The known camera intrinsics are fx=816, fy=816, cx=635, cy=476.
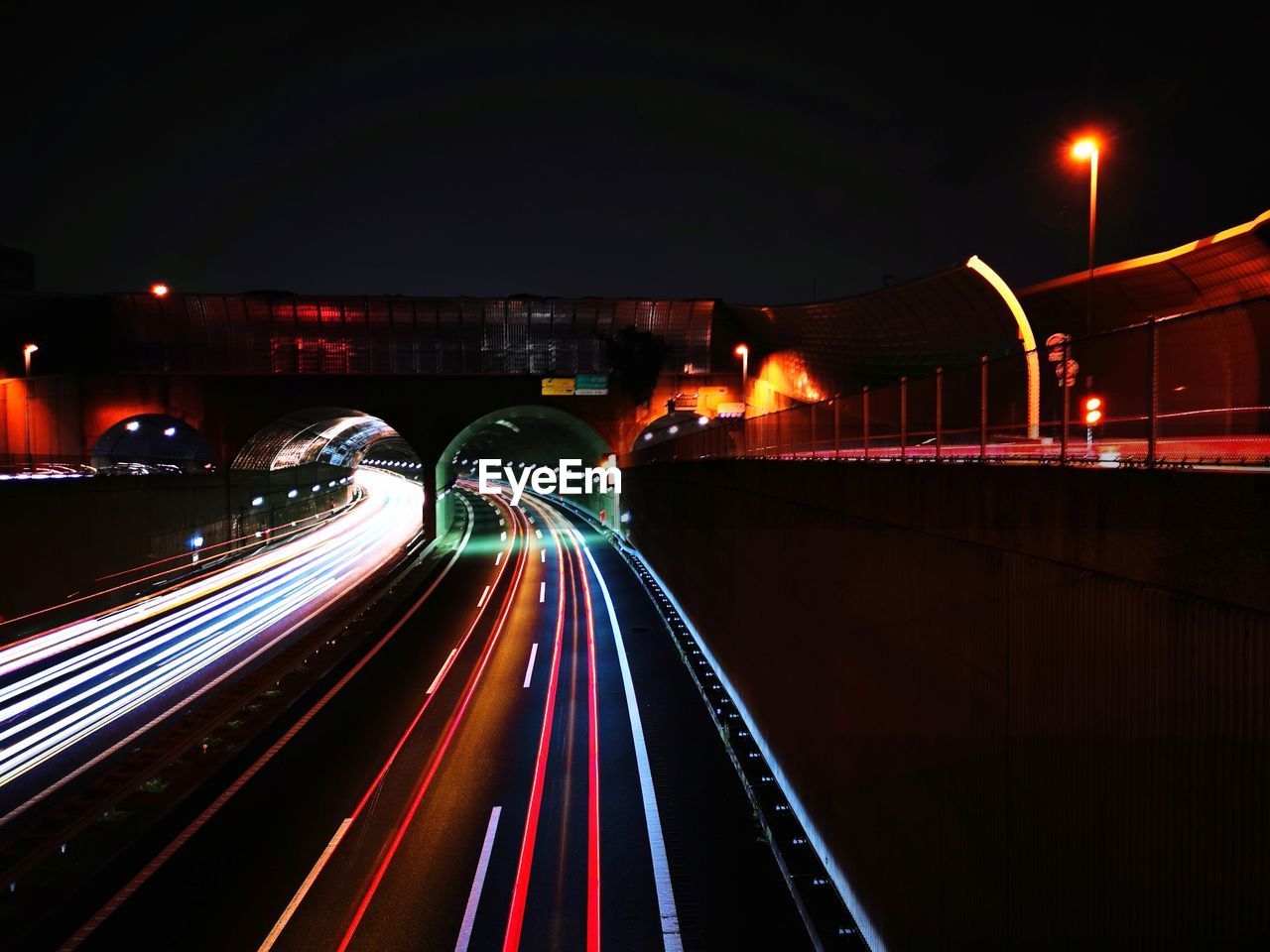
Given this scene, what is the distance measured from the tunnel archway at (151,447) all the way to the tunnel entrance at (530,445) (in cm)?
1420

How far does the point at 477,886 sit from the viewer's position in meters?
10.5

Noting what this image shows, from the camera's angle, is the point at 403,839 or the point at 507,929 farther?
the point at 403,839

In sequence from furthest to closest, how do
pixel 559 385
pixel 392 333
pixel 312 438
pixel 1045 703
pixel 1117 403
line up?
1. pixel 312 438
2. pixel 392 333
3. pixel 559 385
4. pixel 1117 403
5. pixel 1045 703

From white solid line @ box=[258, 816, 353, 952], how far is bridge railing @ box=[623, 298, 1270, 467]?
9252mm

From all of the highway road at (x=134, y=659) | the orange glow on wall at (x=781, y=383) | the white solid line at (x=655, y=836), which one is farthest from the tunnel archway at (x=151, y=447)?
the orange glow on wall at (x=781, y=383)

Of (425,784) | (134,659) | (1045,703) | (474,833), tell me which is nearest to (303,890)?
(474,833)

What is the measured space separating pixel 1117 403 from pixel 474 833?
398 inches

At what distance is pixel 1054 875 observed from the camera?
5445 mm

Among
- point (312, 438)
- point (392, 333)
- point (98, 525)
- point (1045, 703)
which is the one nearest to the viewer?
point (1045, 703)

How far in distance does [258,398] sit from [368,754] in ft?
130

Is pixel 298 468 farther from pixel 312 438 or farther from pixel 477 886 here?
pixel 477 886

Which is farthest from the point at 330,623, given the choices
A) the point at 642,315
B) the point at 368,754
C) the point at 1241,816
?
the point at 642,315

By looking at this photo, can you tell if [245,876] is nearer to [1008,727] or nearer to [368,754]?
[368,754]

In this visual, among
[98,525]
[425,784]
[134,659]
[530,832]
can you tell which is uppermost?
[98,525]
